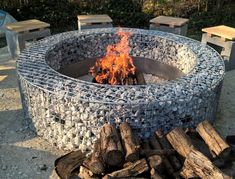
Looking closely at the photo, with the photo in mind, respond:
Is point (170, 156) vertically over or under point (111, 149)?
under

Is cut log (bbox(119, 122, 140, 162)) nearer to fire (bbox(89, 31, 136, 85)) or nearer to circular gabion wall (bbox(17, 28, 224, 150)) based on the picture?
circular gabion wall (bbox(17, 28, 224, 150))

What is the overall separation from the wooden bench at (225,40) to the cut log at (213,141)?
4117 mm

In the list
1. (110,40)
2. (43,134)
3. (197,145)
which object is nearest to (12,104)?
(43,134)

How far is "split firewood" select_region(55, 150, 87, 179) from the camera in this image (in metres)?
4.34

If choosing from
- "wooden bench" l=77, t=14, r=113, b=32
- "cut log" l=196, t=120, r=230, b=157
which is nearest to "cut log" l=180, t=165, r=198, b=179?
"cut log" l=196, t=120, r=230, b=157

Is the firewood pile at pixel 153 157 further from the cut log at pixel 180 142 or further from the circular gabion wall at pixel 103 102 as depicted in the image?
the circular gabion wall at pixel 103 102

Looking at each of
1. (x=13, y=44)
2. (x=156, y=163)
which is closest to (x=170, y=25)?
(x=13, y=44)

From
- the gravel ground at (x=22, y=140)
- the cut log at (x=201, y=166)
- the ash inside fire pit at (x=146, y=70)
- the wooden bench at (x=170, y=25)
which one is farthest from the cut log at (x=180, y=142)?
the wooden bench at (x=170, y=25)

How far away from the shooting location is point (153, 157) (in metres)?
4.05

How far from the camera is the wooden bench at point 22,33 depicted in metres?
8.20

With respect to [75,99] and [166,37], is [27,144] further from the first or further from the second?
[166,37]

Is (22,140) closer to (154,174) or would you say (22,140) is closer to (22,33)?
(154,174)

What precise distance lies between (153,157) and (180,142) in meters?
0.49

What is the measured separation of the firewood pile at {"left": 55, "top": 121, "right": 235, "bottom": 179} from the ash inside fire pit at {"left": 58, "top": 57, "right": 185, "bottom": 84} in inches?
117
